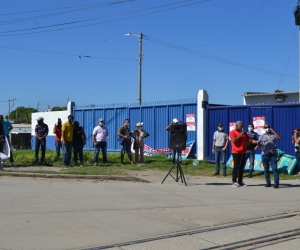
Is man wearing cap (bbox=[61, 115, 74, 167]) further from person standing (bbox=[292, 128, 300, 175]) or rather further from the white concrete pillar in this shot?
person standing (bbox=[292, 128, 300, 175])

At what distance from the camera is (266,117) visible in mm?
18328

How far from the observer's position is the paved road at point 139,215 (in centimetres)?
781

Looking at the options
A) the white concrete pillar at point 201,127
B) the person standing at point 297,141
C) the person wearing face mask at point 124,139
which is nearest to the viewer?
the person standing at point 297,141

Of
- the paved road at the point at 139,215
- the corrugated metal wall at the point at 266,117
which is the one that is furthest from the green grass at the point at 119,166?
the paved road at the point at 139,215

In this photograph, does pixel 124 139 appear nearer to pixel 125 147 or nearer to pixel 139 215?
pixel 125 147

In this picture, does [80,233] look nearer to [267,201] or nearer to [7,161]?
[267,201]

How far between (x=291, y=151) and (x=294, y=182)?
216cm

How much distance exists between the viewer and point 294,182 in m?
15.6

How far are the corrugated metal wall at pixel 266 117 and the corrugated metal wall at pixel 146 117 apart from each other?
112cm

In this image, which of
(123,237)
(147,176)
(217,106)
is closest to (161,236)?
(123,237)

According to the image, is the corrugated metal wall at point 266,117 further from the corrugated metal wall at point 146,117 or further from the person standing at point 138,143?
the person standing at point 138,143

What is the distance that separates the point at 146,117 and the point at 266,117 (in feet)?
21.6

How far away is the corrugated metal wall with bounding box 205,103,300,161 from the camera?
17.6 metres

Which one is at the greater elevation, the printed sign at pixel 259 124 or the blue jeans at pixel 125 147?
the printed sign at pixel 259 124
